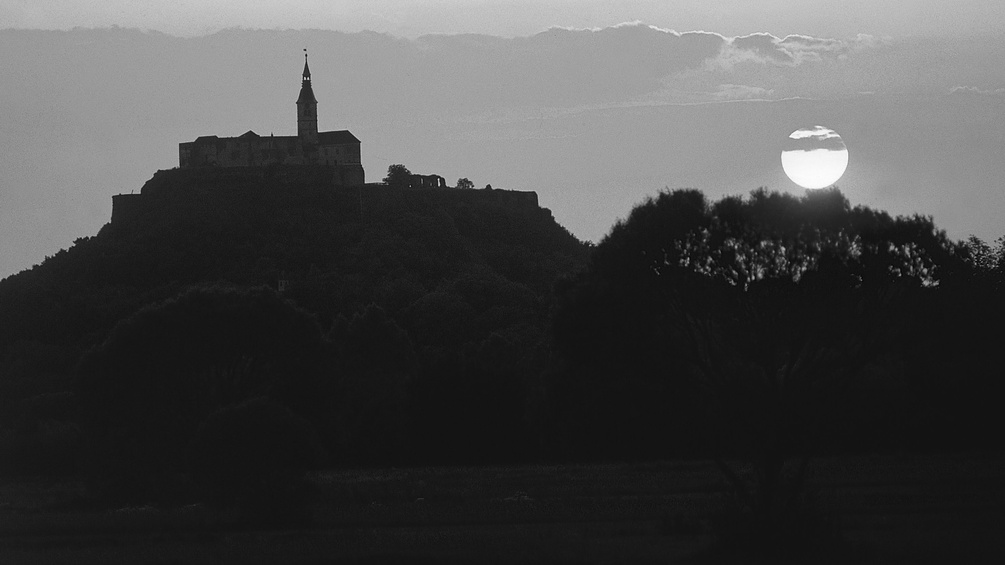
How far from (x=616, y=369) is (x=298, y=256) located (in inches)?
4178

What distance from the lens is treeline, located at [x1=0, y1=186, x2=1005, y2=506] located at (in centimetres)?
4106

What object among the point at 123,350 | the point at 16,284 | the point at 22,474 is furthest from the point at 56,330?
Answer: the point at 123,350

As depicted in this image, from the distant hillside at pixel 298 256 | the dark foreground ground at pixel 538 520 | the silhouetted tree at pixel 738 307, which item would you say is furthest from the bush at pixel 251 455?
the distant hillside at pixel 298 256

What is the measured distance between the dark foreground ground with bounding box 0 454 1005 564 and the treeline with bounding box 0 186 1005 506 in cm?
198

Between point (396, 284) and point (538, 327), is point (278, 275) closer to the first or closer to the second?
point (396, 284)

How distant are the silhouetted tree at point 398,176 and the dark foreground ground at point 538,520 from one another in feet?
334

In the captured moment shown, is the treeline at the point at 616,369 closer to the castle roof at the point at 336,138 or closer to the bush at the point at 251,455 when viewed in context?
the bush at the point at 251,455

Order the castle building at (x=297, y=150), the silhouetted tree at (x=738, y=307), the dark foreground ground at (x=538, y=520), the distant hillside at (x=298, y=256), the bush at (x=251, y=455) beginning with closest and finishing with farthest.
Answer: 1. the dark foreground ground at (x=538, y=520)
2. the silhouetted tree at (x=738, y=307)
3. the bush at (x=251, y=455)
4. the distant hillside at (x=298, y=256)
5. the castle building at (x=297, y=150)

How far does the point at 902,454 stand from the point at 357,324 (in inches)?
1510

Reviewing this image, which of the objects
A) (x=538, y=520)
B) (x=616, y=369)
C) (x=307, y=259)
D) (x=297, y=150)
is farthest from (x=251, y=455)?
(x=297, y=150)

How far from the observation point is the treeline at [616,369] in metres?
41.1

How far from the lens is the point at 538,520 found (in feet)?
146

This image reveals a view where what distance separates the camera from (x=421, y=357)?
Result: 98562 millimetres

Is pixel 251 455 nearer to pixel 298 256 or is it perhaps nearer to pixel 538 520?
pixel 538 520
